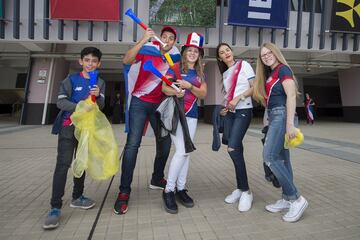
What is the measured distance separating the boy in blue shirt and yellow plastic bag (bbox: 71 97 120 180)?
77 mm

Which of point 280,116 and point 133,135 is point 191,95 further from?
point 280,116

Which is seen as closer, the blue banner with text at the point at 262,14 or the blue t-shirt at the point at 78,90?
the blue t-shirt at the point at 78,90

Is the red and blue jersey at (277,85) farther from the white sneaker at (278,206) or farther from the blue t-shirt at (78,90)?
the blue t-shirt at (78,90)

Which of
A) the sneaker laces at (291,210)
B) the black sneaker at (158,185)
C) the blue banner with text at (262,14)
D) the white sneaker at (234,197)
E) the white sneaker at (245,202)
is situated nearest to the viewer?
the sneaker laces at (291,210)

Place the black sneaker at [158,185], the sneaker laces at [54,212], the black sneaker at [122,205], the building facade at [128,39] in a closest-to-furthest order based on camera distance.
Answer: the sneaker laces at [54,212], the black sneaker at [122,205], the black sneaker at [158,185], the building facade at [128,39]

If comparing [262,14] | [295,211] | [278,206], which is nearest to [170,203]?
[278,206]

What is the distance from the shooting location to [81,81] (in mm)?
3090

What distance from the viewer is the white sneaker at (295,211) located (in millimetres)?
3006

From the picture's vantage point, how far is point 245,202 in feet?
11.0

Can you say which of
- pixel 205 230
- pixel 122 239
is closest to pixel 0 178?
pixel 122 239

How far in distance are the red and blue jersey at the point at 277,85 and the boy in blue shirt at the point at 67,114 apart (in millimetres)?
1598

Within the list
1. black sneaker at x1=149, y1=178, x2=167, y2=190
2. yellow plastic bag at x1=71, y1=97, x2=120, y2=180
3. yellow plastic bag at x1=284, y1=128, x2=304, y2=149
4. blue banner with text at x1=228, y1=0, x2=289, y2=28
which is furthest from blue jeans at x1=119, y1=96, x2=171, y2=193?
blue banner with text at x1=228, y1=0, x2=289, y2=28

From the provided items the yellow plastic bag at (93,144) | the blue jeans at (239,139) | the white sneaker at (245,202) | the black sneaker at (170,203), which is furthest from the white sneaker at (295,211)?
the yellow plastic bag at (93,144)

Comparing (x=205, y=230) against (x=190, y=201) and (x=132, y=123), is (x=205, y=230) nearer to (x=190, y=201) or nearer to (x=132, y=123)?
(x=190, y=201)
